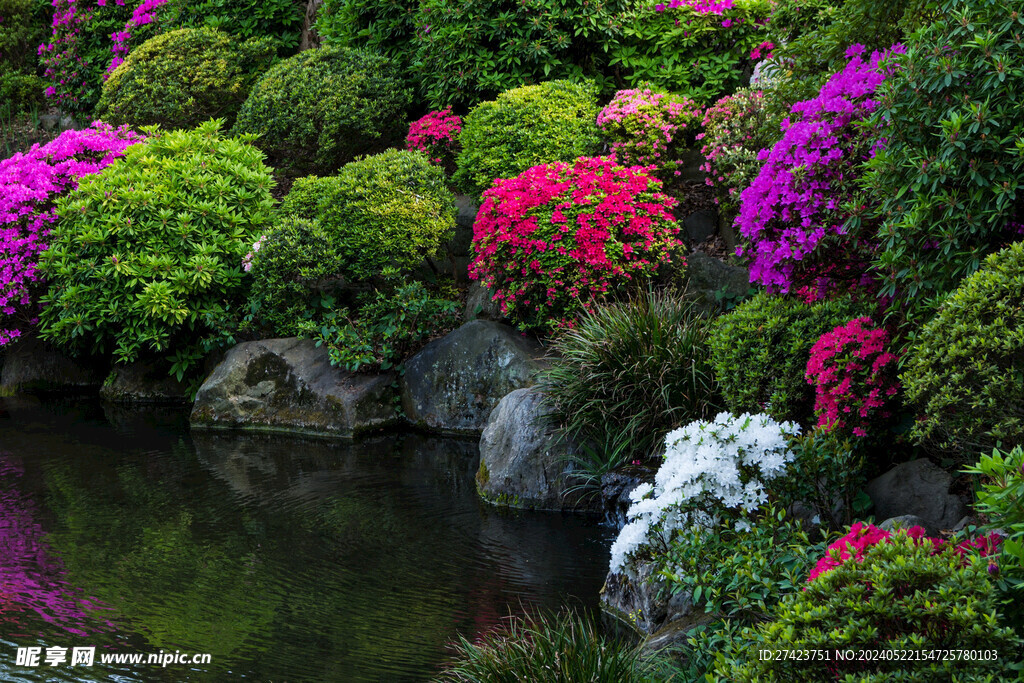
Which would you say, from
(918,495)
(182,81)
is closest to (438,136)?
(182,81)

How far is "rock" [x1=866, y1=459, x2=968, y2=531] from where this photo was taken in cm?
429

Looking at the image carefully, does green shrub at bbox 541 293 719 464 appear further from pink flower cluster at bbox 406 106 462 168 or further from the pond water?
pink flower cluster at bbox 406 106 462 168

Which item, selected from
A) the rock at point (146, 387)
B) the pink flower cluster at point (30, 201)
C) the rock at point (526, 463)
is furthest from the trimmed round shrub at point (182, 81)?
the rock at point (526, 463)

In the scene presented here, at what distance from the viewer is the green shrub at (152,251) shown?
373 inches

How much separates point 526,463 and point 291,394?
3454mm

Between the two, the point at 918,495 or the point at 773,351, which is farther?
the point at 773,351

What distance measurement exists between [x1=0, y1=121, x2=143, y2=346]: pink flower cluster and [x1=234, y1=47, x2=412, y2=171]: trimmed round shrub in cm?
197

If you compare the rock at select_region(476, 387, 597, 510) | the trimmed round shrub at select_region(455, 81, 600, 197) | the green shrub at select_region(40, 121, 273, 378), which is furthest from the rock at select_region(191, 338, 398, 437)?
the trimmed round shrub at select_region(455, 81, 600, 197)

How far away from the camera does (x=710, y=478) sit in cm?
409

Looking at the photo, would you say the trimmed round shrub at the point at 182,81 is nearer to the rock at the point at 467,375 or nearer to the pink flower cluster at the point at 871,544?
the rock at the point at 467,375

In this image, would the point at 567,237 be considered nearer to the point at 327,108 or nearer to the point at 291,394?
the point at 291,394

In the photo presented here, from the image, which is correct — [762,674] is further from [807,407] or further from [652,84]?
[652,84]

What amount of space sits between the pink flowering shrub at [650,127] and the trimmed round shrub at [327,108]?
357 centimetres

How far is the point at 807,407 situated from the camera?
17.0 ft
